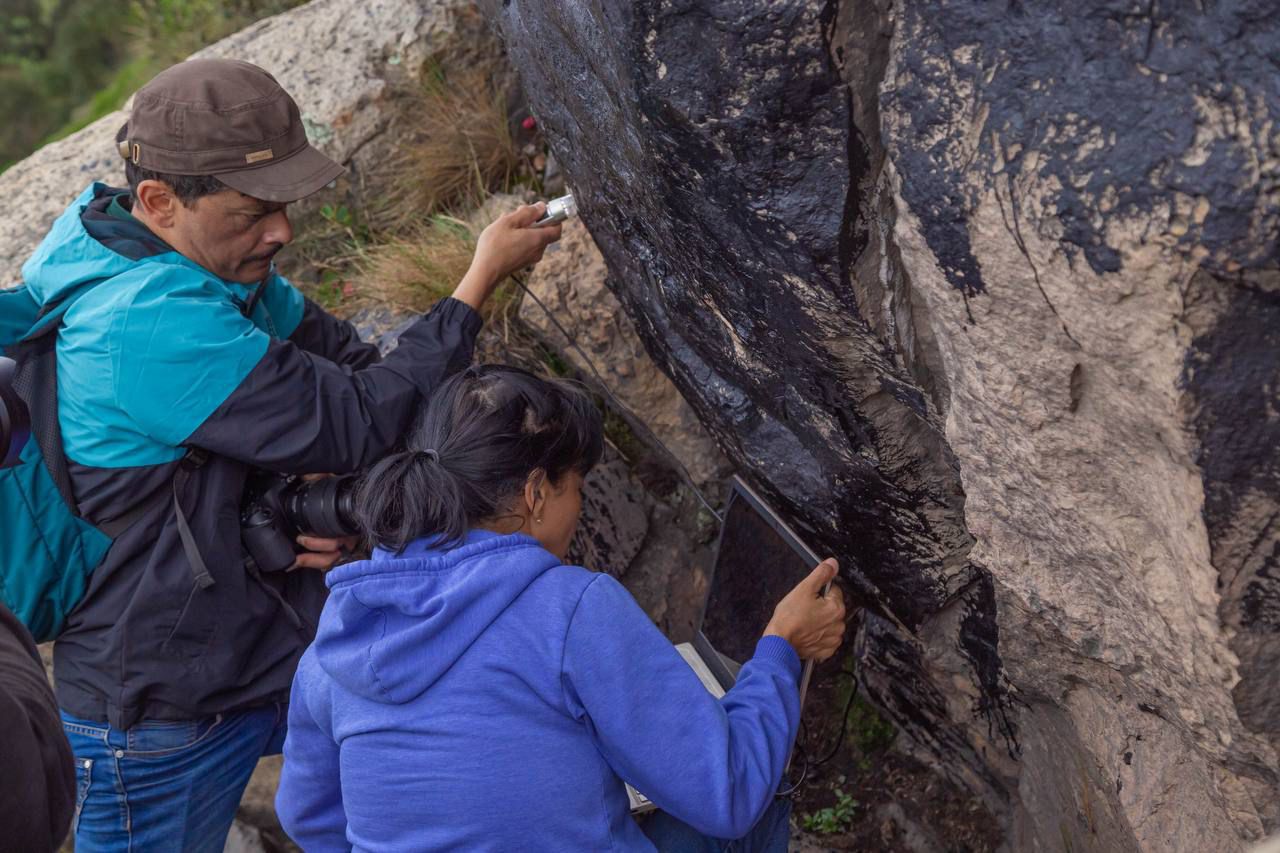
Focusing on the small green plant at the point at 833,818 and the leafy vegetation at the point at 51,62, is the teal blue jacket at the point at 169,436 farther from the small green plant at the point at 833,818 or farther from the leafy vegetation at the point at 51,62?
the leafy vegetation at the point at 51,62

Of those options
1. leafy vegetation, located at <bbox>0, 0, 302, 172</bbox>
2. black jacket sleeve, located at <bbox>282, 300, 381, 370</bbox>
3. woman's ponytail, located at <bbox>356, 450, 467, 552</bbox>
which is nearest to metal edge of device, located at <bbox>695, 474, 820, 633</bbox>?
woman's ponytail, located at <bbox>356, 450, 467, 552</bbox>

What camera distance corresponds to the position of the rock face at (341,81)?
5.21 m

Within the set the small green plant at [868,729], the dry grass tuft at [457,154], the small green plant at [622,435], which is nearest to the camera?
the small green plant at [868,729]

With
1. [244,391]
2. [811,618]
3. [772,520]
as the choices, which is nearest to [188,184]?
[244,391]

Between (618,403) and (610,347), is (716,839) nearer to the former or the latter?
(618,403)

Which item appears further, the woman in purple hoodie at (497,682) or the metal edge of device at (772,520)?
the metal edge of device at (772,520)

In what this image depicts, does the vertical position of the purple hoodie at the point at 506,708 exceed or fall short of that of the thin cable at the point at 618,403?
it exceeds it

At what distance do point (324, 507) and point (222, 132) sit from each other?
0.89 m

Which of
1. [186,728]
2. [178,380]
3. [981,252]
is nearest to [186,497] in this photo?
[178,380]

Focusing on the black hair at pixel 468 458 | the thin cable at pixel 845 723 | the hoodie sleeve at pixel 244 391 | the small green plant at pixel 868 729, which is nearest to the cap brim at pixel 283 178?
the hoodie sleeve at pixel 244 391

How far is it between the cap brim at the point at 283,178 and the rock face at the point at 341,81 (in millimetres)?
2566

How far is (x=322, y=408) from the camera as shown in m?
2.62

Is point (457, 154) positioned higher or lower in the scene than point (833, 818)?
higher

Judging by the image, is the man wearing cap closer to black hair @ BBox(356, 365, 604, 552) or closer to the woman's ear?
black hair @ BBox(356, 365, 604, 552)
